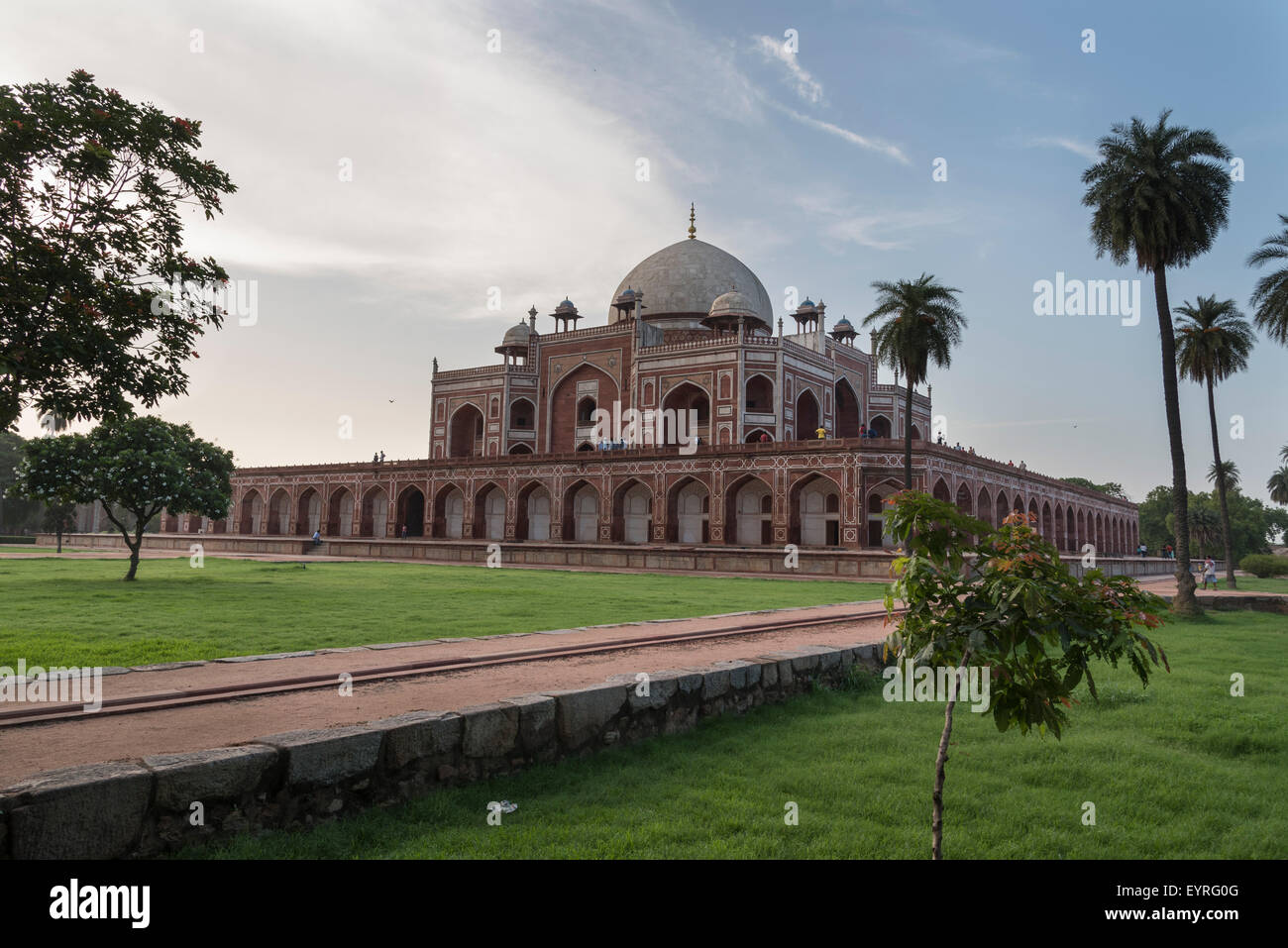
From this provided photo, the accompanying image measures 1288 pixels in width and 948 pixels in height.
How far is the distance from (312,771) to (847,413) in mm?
46980

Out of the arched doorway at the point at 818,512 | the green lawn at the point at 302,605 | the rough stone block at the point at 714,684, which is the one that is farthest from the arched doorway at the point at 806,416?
the rough stone block at the point at 714,684

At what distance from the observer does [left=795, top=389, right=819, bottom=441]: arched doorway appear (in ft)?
145

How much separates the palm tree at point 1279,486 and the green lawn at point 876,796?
88.5 m

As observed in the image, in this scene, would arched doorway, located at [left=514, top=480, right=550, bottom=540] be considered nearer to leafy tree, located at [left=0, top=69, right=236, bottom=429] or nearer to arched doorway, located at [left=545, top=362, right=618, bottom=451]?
arched doorway, located at [left=545, top=362, right=618, bottom=451]

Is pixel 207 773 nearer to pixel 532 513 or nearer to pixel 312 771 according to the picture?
pixel 312 771

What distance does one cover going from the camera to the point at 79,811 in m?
3.37

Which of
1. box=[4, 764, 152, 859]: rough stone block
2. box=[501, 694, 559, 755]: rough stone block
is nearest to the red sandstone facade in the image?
box=[501, 694, 559, 755]: rough stone block

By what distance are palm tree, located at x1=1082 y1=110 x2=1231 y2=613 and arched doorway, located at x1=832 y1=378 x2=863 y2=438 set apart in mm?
30685

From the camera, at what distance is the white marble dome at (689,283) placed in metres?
49.1

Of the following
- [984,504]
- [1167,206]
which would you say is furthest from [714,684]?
[984,504]

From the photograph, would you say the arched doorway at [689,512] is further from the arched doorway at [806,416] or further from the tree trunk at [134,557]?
the tree trunk at [134,557]

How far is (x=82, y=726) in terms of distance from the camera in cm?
489
